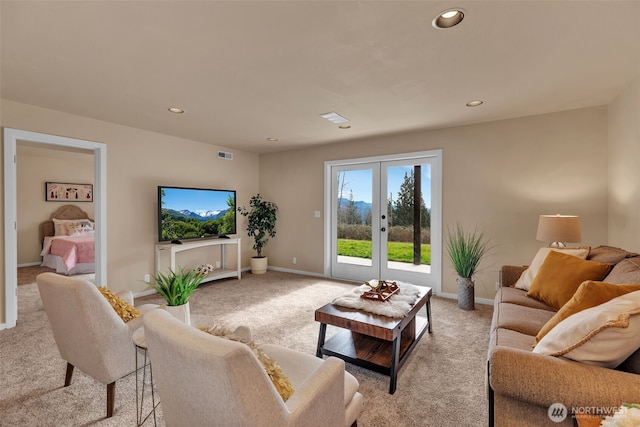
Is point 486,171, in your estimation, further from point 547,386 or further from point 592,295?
point 547,386

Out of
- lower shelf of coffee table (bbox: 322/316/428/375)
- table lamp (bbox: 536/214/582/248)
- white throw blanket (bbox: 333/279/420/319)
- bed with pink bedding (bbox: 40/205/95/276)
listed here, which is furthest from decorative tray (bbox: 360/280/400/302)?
bed with pink bedding (bbox: 40/205/95/276)

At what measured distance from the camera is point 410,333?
255 centimetres

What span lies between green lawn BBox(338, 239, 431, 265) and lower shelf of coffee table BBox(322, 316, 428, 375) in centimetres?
185

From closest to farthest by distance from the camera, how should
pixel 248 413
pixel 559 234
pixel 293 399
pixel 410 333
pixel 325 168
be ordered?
pixel 248 413, pixel 293 399, pixel 410 333, pixel 559 234, pixel 325 168

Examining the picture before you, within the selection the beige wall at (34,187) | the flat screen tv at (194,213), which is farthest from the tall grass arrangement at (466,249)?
the beige wall at (34,187)

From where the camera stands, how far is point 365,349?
7.57 feet

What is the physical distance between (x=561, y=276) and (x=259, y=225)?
4508mm

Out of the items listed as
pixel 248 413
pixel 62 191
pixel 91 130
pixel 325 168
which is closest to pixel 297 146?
pixel 325 168

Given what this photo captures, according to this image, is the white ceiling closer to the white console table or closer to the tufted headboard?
the white console table

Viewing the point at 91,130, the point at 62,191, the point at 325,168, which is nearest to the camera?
the point at 91,130

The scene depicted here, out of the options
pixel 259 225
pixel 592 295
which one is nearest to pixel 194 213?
pixel 259 225

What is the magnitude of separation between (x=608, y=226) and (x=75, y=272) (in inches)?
326

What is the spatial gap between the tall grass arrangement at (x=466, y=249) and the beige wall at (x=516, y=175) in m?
0.11

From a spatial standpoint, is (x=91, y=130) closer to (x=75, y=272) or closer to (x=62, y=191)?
(x=75, y=272)
